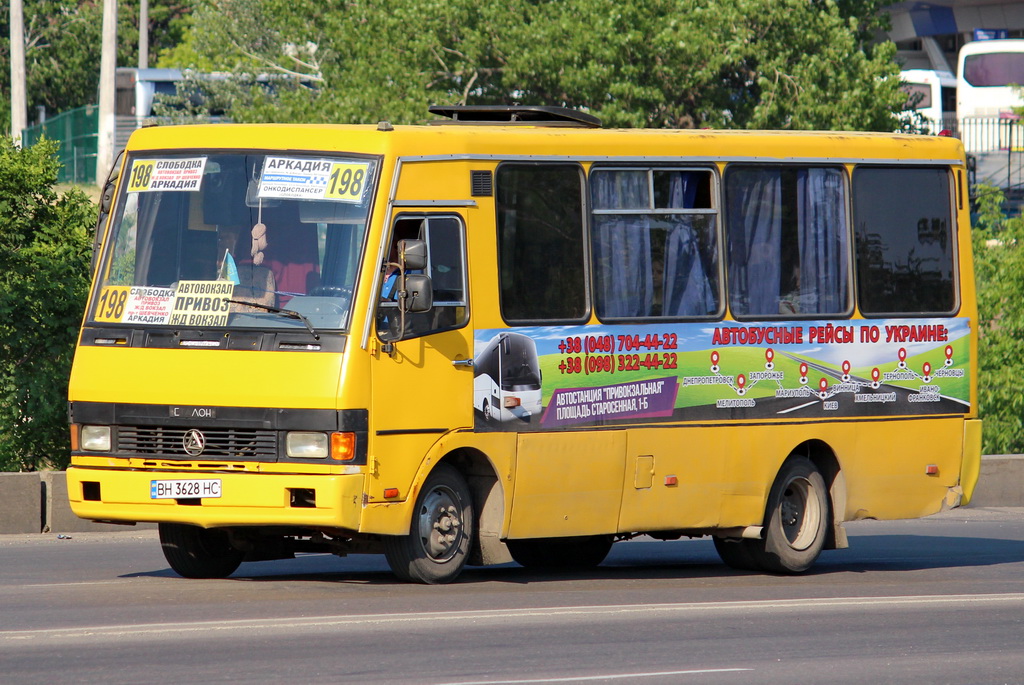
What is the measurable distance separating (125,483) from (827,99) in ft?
79.4

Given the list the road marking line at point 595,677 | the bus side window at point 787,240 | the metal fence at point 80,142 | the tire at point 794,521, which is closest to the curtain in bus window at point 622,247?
the bus side window at point 787,240

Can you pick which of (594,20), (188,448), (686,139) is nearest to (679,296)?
(686,139)

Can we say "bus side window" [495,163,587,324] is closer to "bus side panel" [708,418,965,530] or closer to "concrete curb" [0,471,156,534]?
"bus side panel" [708,418,965,530]

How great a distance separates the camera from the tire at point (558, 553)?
13.3 metres

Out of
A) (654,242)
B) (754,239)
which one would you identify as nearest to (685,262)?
(654,242)

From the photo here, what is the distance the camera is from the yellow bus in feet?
34.0

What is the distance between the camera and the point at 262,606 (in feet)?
32.6

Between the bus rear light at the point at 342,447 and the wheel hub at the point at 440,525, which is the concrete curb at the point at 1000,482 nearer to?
the wheel hub at the point at 440,525

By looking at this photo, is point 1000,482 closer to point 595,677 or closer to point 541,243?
point 541,243

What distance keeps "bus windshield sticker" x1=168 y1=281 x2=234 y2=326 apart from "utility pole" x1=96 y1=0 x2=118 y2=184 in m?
24.5

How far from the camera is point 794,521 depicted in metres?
13.0

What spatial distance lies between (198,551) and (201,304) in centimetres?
180

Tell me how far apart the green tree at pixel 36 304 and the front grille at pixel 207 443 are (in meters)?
5.97

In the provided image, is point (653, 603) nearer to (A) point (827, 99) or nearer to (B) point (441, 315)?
(B) point (441, 315)
